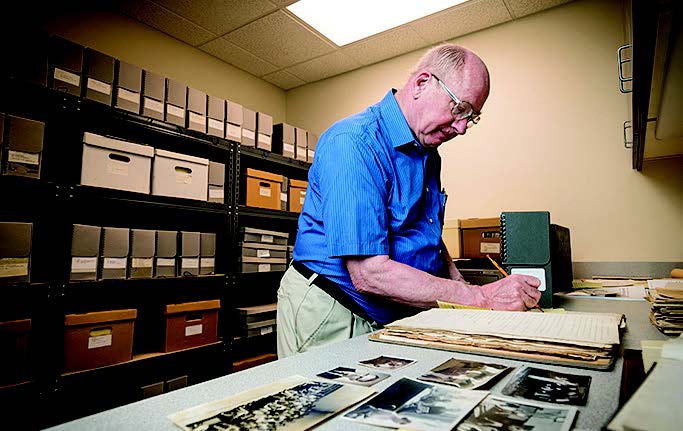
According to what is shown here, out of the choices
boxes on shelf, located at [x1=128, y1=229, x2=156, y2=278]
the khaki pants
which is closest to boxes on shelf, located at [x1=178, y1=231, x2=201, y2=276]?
boxes on shelf, located at [x1=128, y1=229, x2=156, y2=278]

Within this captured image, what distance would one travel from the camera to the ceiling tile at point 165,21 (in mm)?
2439

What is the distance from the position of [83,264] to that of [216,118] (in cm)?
105

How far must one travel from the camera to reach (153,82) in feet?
6.54

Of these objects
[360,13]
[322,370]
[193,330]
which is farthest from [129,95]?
[322,370]

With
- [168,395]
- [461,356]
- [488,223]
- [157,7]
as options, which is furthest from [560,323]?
[157,7]

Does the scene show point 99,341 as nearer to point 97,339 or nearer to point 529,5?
point 97,339

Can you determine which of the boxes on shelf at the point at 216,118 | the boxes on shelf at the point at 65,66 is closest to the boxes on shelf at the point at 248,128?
the boxes on shelf at the point at 216,118

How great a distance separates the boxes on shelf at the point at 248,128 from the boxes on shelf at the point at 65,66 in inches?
35.5

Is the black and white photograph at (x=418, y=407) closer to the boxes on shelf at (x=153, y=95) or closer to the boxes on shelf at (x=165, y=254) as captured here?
the boxes on shelf at (x=165, y=254)

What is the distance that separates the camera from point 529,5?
2459mm

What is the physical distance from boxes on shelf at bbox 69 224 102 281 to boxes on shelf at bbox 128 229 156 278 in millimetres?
146

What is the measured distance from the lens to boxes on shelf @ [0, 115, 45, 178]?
1.48 metres

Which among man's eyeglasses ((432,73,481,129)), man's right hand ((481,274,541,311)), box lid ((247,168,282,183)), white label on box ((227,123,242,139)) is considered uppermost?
white label on box ((227,123,242,139))

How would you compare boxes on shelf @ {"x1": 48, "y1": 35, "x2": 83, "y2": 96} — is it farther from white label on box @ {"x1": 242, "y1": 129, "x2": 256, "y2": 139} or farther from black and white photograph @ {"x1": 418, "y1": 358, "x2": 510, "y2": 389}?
black and white photograph @ {"x1": 418, "y1": 358, "x2": 510, "y2": 389}
